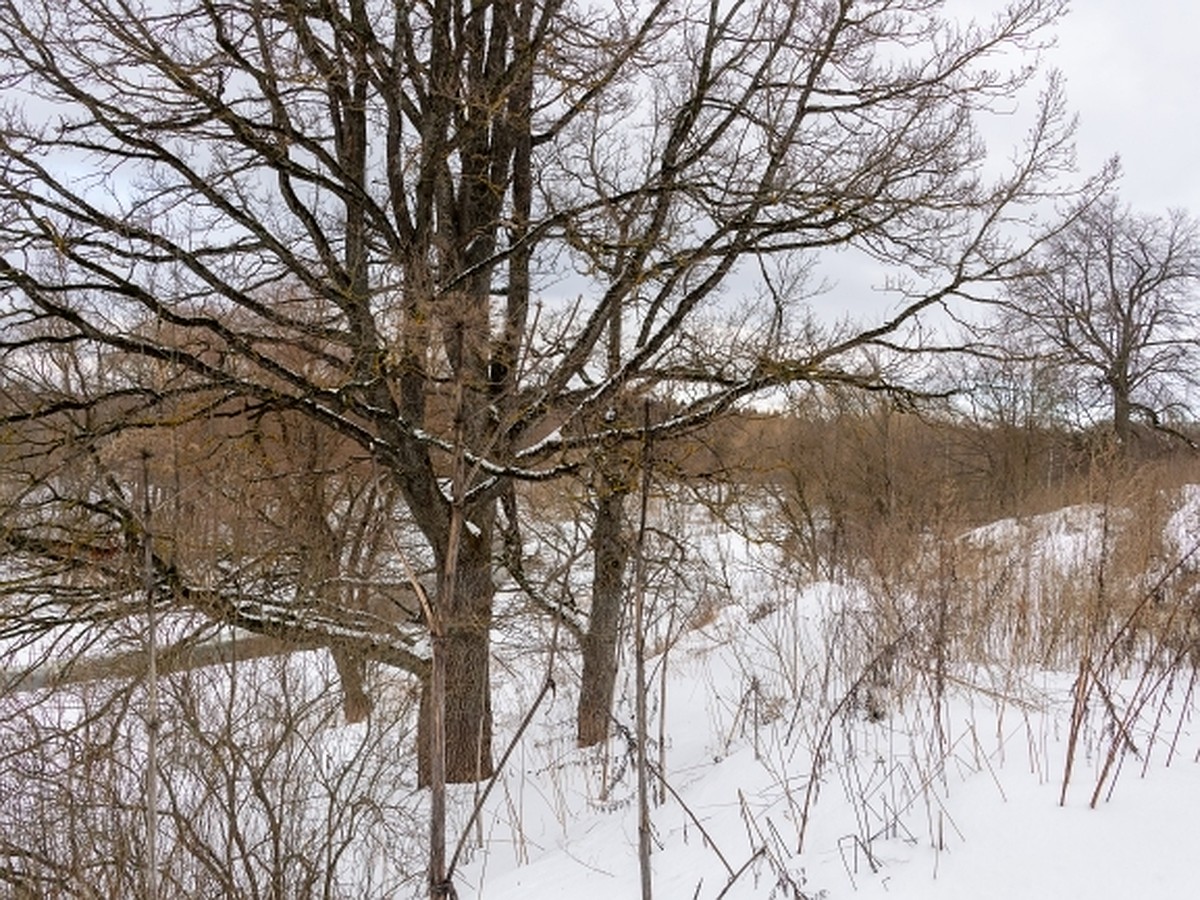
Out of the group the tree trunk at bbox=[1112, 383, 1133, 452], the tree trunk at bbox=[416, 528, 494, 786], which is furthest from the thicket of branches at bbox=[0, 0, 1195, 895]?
the tree trunk at bbox=[1112, 383, 1133, 452]

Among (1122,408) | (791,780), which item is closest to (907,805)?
(791,780)

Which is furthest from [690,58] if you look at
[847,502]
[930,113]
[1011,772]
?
[847,502]

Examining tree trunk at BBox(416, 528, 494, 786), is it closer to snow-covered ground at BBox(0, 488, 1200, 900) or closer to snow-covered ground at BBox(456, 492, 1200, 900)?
snow-covered ground at BBox(0, 488, 1200, 900)

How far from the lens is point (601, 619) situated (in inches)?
330

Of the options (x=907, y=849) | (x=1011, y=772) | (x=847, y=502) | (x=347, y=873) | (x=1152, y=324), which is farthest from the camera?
(x=1152, y=324)

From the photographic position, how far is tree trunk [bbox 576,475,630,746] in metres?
7.22

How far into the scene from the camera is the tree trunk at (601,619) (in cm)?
722

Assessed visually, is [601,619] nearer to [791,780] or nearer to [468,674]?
[468,674]

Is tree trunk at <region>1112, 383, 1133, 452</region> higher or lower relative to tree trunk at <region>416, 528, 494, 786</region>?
higher

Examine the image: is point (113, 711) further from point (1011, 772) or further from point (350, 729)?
point (1011, 772)

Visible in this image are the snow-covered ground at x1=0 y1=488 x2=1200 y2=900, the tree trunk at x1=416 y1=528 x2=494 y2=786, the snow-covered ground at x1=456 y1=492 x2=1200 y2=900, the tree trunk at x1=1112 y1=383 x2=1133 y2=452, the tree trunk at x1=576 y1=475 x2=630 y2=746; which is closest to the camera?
the snow-covered ground at x1=456 y1=492 x2=1200 y2=900

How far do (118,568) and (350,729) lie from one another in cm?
188

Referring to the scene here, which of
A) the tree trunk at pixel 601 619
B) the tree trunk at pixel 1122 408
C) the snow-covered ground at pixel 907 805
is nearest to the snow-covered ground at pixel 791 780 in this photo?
the snow-covered ground at pixel 907 805

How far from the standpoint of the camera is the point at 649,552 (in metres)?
7.74
